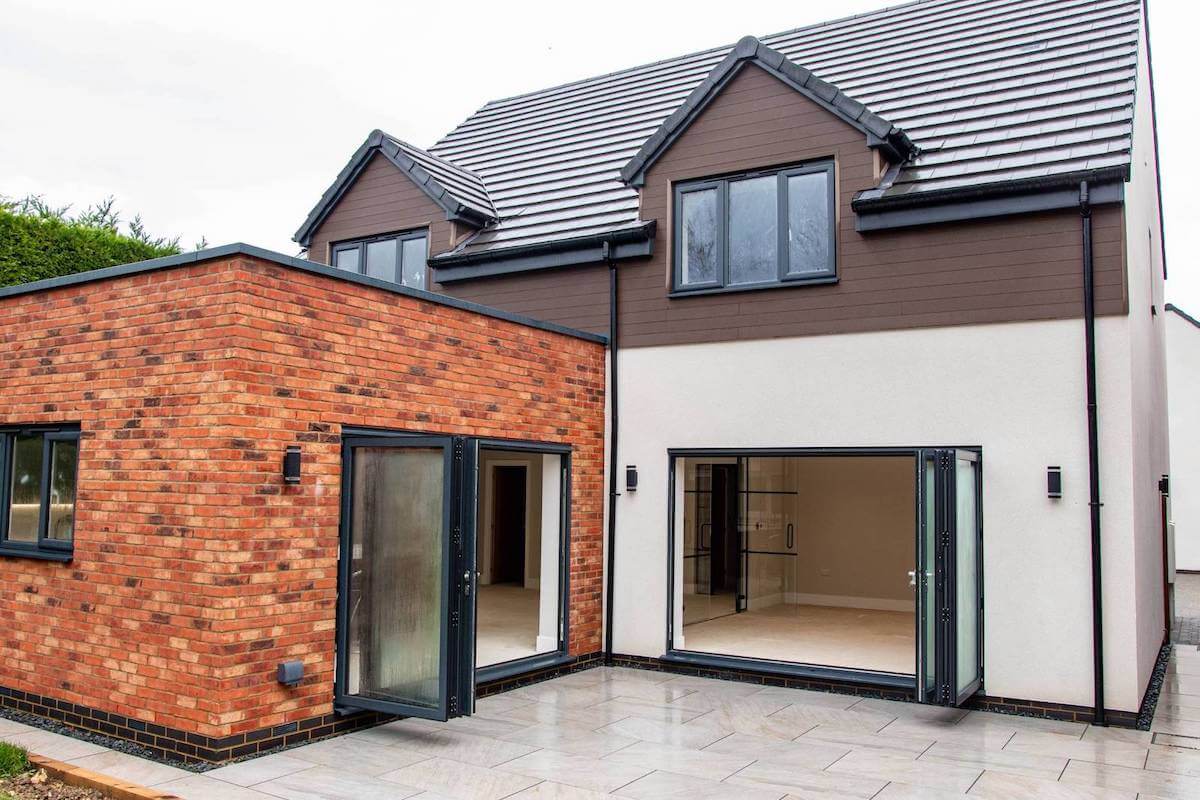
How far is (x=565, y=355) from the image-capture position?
9.59 meters

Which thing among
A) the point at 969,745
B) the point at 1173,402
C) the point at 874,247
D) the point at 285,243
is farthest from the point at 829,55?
the point at 285,243

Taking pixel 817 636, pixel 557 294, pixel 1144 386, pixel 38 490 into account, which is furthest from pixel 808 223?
pixel 38 490

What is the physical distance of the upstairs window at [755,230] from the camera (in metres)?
9.26

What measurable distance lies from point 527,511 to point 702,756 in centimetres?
939

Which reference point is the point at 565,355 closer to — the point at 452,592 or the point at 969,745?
the point at 452,592

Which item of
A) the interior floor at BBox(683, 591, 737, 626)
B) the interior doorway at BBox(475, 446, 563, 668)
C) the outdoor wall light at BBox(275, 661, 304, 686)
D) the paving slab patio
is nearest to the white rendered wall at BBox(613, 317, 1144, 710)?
the paving slab patio

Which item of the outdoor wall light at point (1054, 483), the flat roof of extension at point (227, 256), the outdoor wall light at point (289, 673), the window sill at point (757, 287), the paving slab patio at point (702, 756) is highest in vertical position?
the window sill at point (757, 287)

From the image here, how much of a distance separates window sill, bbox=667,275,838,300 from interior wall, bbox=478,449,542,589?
21.3 ft

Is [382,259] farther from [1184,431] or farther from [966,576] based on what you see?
[1184,431]

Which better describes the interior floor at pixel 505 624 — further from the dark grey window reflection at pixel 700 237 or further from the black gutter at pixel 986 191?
the black gutter at pixel 986 191

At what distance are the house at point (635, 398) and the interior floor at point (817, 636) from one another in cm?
9

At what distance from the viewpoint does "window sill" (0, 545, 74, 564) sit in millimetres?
6992

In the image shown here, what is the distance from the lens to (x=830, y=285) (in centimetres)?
905

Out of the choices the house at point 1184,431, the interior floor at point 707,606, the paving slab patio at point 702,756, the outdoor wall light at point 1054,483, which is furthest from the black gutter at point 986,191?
the house at point 1184,431
